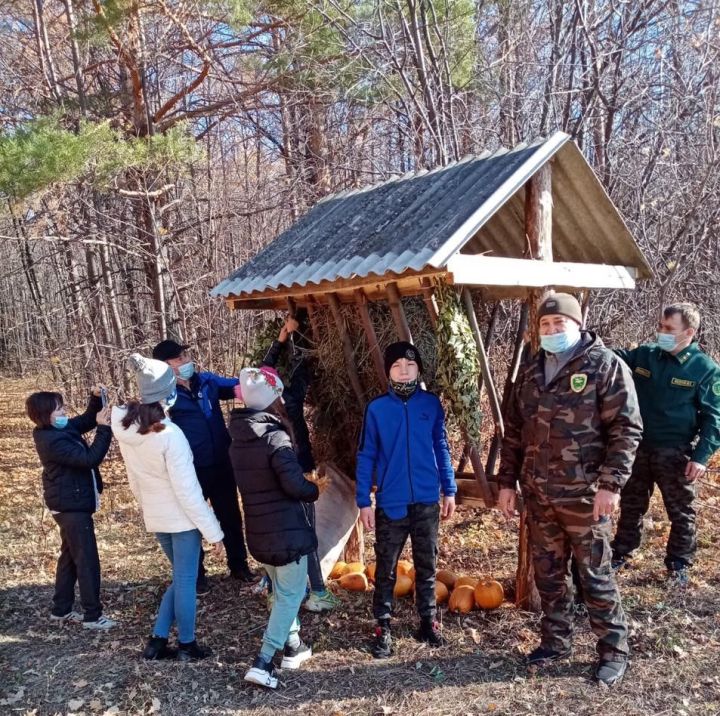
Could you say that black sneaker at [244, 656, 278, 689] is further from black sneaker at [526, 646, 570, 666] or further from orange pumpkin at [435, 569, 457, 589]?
orange pumpkin at [435, 569, 457, 589]

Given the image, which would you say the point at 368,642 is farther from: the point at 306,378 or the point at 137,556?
the point at 137,556

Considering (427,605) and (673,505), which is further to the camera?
(673,505)

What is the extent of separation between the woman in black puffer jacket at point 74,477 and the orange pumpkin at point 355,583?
5.75ft

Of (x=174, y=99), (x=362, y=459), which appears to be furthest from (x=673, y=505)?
(x=174, y=99)

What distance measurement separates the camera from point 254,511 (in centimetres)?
375

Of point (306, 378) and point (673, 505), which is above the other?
point (306, 378)

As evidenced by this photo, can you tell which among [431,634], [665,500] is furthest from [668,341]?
[431,634]

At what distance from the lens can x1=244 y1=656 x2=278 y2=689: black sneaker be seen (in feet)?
12.2

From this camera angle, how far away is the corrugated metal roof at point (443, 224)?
3977mm

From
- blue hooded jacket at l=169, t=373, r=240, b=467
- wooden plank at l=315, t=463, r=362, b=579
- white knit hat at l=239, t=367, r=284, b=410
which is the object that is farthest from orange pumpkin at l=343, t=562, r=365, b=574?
white knit hat at l=239, t=367, r=284, b=410

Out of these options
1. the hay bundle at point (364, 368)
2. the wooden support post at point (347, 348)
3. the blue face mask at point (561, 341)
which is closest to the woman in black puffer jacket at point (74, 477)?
the hay bundle at point (364, 368)

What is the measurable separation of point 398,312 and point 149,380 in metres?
1.68

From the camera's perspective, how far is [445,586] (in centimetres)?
497

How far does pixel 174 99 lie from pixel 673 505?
26.3 ft
